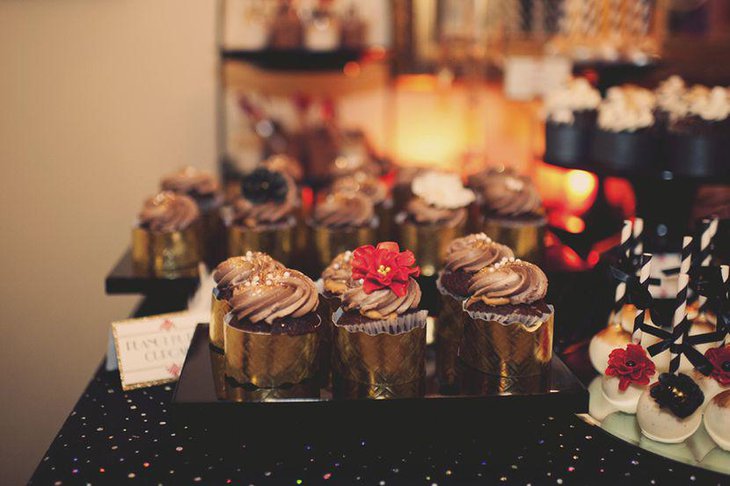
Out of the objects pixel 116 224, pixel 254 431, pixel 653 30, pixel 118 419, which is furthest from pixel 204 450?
pixel 653 30

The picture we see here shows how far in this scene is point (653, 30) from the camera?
179 inches

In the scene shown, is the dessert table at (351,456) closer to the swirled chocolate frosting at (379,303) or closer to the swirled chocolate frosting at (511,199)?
the swirled chocolate frosting at (379,303)

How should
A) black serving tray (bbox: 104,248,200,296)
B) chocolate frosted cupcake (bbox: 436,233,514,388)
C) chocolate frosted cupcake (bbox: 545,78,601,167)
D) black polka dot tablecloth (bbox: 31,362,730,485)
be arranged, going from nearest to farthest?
black polka dot tablecloth (bbox: 31,362,730,485)
chocolate frosted cupcake (bbox: 436,233,514,388)
black serving tray (bbox: 104,248,200,296)
chocolate frosted cupcake (bbox: 545,78,601,167)

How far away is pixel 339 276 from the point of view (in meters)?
1.86

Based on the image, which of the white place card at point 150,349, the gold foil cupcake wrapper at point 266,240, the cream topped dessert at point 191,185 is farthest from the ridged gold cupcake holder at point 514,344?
the cream topped dessert at point 191,185

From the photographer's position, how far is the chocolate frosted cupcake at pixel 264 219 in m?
2.41

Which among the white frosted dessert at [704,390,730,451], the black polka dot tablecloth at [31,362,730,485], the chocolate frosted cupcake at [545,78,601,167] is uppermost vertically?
the chocolate frosted cupcake at [545,78,601,167]

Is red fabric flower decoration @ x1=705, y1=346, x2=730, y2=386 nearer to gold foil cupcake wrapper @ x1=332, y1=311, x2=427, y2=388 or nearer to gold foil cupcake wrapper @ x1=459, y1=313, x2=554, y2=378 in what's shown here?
gold foil cupcake wrapper @ x1=459, y1=313, x2=554, y2=378

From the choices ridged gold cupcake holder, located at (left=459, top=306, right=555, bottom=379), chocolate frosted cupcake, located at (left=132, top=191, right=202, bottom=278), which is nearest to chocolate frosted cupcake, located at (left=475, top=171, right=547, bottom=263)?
ridged gold cupcake holder, located at (left=459, top=306, right=555, bottom=379)

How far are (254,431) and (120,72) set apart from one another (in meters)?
2.89

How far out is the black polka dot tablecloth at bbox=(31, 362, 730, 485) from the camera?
5.04 feet

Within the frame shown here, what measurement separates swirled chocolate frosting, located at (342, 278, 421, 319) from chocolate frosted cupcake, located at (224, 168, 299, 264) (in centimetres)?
78

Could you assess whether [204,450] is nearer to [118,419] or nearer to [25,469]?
[118,419]

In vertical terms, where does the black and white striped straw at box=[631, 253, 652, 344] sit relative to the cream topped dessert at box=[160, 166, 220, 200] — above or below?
below
